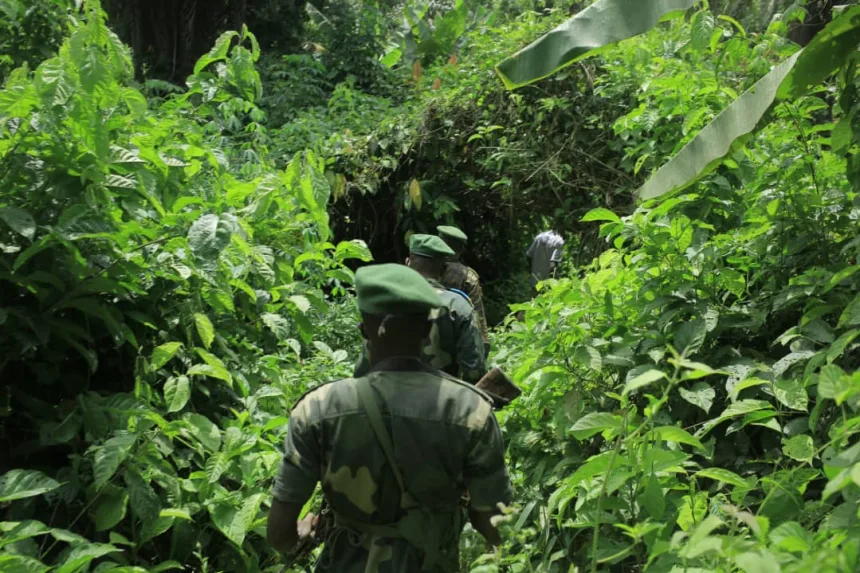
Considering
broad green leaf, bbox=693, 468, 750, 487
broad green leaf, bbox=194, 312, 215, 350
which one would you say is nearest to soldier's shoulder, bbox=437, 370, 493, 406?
broad green leaf, bbox=693, 468, 750, 487

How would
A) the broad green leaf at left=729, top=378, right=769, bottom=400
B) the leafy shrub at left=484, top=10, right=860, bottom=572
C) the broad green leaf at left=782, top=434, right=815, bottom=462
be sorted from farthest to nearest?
the leafy shrub at left=484, top=10, right=860, bottom=572, the broad green leaf at left=782, top=434, right=815, bottom=462, the broad green leaf at left=729, top=378, right=769, bottom=400

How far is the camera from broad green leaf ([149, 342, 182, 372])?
3.27m

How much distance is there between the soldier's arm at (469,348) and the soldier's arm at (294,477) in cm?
247

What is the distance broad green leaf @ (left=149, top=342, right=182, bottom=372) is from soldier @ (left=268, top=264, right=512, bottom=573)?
3.91 ft

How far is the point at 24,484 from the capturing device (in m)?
2.70

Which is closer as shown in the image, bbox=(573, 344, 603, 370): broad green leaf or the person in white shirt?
bbox=(573, 344, 603, 370): broad green leaf

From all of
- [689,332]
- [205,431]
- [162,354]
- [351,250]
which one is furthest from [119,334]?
[689,332]

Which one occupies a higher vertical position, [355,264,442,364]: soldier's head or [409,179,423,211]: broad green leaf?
[355,264,442,364]: soldier's head

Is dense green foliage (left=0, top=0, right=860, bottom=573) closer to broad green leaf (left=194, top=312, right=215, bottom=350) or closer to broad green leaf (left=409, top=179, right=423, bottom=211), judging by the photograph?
broad green leaf (left=194, top=312, right=215, bottom=350)

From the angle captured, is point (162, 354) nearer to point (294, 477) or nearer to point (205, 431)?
point (205, 431)

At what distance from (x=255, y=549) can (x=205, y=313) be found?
1.05 meters

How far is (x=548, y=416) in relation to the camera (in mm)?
3707

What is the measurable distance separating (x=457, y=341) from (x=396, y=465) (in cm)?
259

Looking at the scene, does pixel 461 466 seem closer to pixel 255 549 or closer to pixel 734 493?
pixel 734 493
